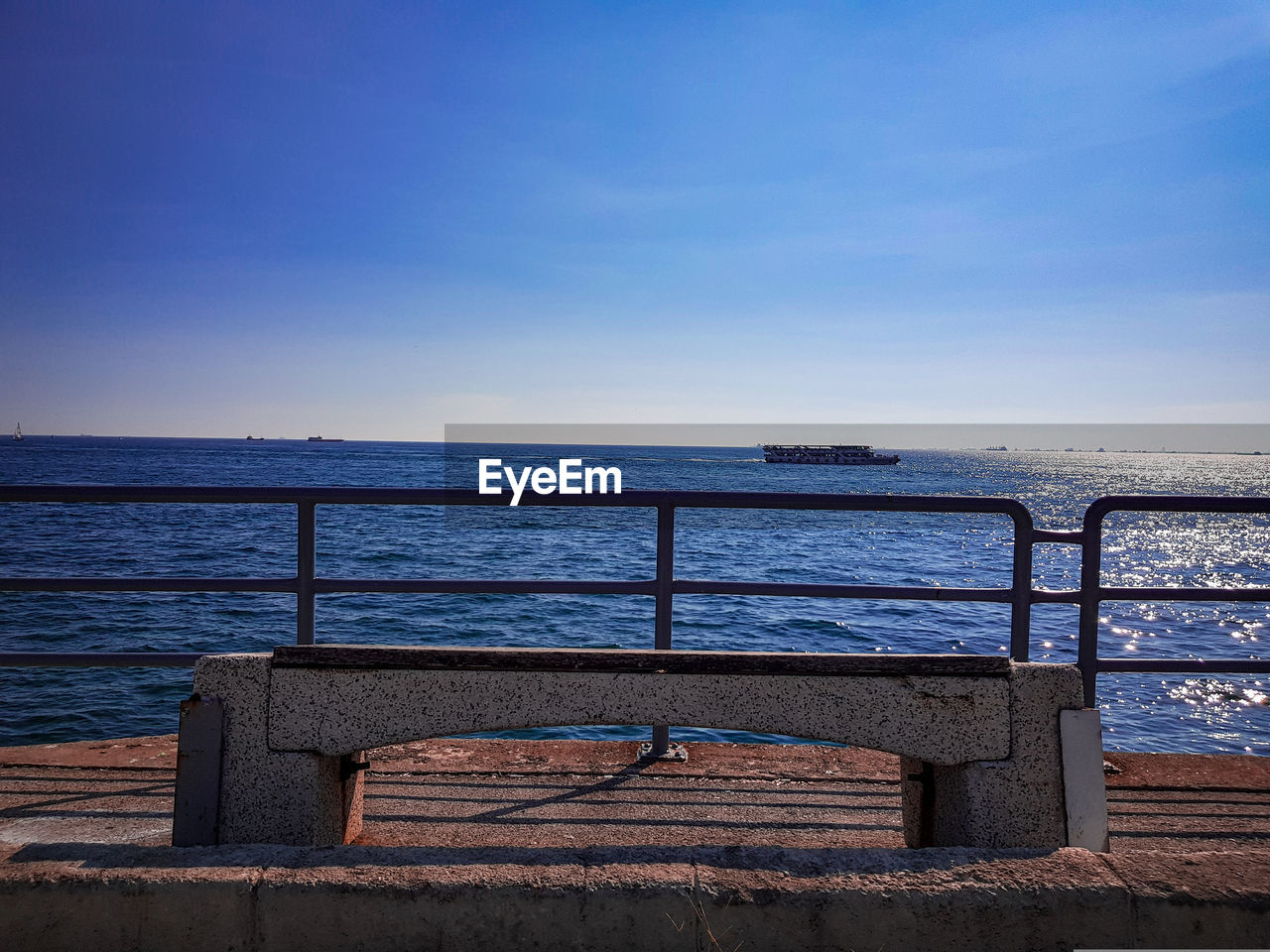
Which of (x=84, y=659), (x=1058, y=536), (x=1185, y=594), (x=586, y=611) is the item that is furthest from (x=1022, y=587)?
(x=586, y=611)

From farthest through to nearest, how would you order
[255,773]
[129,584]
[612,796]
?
1. [129,584]
2. [612,796]
3. [255,773]

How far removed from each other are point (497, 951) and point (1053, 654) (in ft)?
47.3

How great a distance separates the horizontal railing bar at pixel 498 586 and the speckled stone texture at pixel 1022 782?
1.56m

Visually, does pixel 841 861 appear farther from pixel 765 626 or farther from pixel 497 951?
pixel 765 626

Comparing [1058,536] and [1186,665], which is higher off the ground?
[1058,536]

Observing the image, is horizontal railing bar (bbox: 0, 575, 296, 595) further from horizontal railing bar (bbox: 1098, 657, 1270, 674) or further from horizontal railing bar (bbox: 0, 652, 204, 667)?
horizontal railing bar (bbox: 1098, 657, 1270, 674)

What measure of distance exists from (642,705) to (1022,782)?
124 centimetres

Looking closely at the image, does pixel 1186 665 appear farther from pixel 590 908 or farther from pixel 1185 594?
pixel 590 908

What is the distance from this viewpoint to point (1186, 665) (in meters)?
3.92

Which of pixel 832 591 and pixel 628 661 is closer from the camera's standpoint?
pixel 628 661

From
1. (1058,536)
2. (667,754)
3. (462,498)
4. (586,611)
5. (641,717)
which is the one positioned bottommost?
(586,611)

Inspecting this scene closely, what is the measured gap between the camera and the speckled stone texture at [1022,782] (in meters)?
2.50

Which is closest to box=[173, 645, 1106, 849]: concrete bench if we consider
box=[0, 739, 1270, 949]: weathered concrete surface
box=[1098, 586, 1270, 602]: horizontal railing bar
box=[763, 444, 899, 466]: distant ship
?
box=[0, 739, 1270, 949]: weathered concrete surface

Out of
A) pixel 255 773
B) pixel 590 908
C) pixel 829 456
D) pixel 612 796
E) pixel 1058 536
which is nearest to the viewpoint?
pixel 590 908
